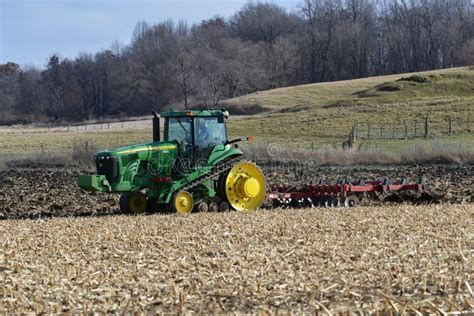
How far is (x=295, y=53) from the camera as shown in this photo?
109688 mm

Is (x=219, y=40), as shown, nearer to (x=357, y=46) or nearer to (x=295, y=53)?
(x=295, y=53)

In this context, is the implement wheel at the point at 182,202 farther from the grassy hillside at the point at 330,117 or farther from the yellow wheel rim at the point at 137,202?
the grassy hillside at the point at 330,117

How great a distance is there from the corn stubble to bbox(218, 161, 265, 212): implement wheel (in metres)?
3.25

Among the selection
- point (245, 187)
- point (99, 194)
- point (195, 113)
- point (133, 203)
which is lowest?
point (99, 194)

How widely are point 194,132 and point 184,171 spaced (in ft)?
2.77

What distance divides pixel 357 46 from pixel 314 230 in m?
102

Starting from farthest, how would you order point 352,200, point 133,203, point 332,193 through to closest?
point 352,200 → point 332,193 → point 133,203

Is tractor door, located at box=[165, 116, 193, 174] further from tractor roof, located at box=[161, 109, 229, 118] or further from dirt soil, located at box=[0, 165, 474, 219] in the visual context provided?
dirt soil, located at box=[0, 165, 474, 219]

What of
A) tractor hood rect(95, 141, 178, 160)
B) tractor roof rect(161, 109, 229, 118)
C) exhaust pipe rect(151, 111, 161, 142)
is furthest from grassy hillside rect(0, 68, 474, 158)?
tractor hood rect(95, 141, 178, 160)

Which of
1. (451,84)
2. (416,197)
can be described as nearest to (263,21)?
(451,84)

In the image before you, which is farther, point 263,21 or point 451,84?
point 263,21

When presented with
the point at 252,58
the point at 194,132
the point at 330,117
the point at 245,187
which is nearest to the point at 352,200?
the point at 245,187

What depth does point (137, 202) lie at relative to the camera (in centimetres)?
1652

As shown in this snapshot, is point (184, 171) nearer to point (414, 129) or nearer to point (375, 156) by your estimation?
point (375, 156)
